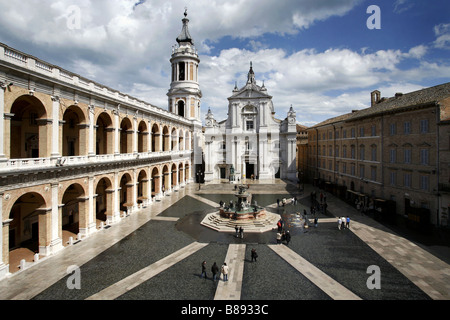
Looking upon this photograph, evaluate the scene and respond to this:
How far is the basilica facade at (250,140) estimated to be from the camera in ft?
165

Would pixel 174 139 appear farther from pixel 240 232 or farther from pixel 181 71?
pixel 240 232

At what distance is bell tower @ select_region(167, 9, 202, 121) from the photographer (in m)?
50.2

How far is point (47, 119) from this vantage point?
16.7 m

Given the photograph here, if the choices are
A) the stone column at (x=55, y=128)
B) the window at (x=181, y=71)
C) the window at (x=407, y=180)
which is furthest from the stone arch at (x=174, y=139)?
the window at (x=407, y=180)

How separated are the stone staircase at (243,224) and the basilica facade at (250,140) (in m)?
26.1

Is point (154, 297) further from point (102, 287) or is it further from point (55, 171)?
point (55, 171)

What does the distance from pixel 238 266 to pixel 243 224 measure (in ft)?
25.3

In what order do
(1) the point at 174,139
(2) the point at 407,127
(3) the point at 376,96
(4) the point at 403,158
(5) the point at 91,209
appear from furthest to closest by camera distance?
1. (1) the point at 174,139
2. (3) the point at 376,96
3. (4) the point at 403,158
4. (2) the point at 407,127
5. (5) the point at 91,209

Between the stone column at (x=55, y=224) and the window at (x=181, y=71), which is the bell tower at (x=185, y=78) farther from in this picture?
the stone column at (x=55, y=224)

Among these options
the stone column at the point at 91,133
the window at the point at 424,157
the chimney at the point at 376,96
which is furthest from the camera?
the chimney at the point at 376,96

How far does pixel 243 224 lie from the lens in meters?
22.7

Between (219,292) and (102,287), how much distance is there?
594 cm

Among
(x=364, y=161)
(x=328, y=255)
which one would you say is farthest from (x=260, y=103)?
(x=328, y=255)

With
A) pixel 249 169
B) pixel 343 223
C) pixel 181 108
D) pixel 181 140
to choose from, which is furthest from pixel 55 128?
pixel 249 169
